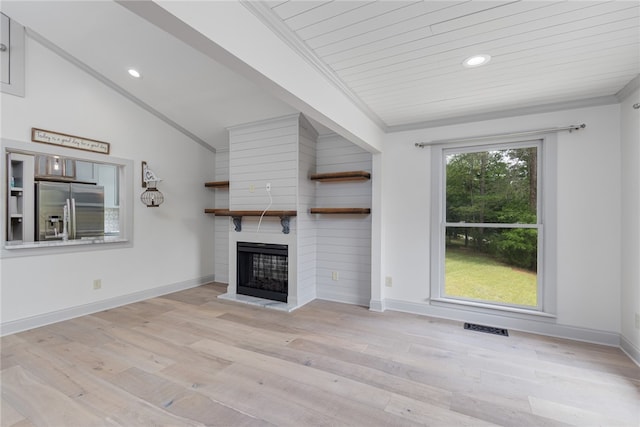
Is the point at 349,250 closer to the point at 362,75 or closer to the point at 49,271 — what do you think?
the point at 362,75

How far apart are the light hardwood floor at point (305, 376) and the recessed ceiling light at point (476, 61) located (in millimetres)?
2333

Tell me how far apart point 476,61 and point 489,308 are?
8.14ft

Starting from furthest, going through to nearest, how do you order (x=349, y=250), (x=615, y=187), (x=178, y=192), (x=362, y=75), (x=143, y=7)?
(x=178, y=192) → (x=349, y=250) → (x=615, y=187) → (x=362, y=75) → (x=143, y=7)

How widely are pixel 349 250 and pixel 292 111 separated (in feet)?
6.50

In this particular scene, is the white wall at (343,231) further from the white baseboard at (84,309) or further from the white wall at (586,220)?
the white baseboard at (84,309)

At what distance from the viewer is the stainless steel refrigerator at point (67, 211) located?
3.63 metres

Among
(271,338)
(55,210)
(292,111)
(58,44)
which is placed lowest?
(271,338)

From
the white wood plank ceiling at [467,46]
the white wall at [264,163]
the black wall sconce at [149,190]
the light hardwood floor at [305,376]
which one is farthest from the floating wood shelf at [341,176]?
the black wall sconce at [149,190]

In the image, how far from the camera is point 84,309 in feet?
11.0

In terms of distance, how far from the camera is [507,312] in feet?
9.96

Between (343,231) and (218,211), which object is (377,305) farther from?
(218,211)

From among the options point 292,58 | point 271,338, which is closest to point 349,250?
point 271,338

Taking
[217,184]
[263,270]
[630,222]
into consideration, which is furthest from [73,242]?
[630,222]

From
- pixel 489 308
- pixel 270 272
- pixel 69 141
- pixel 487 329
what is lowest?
pixel 487 329
